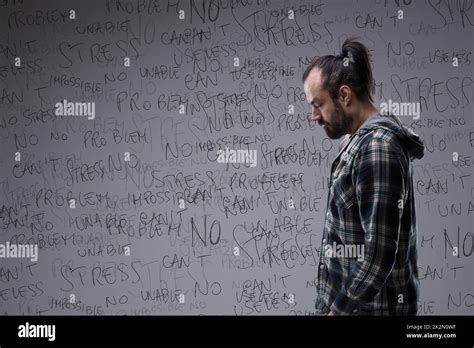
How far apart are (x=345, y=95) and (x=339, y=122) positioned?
116 mm

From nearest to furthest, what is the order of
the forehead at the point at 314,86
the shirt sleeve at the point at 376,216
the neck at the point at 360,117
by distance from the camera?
the shirt sleeve at the point at 376,216 → the neck at the point at 360,117 → the forehead at the point at 314,86

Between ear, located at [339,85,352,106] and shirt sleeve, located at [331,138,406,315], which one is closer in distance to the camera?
shirt sleeve, located at [331,138,406,315]

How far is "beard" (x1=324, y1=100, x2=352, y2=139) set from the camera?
2.36m

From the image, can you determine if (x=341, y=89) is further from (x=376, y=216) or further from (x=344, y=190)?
(x=376, y=216)

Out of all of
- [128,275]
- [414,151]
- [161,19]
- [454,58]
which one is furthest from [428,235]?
[161,19]

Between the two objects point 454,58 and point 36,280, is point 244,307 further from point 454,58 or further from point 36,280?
point 454,58

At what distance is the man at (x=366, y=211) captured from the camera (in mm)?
2107

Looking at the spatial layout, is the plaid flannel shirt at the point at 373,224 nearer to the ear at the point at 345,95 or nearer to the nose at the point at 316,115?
the ear at the point at 345,95

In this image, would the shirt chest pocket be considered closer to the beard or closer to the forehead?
the beard

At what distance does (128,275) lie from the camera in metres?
2.62

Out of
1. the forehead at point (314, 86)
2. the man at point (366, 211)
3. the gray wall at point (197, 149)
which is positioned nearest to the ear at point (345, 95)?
the man at point (366, 211)

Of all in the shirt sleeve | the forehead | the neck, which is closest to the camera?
the shirt sleeve

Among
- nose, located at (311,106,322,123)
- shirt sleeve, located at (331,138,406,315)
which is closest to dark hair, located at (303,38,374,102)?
nose, located at (311,106,322,123)

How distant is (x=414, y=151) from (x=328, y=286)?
64 centimetres
